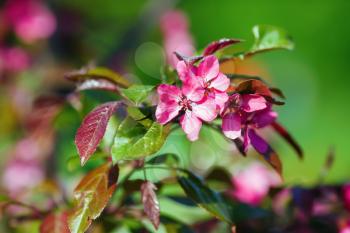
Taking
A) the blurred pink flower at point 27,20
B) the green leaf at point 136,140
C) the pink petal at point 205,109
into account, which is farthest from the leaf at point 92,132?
the blurred pink flower at point 27,20

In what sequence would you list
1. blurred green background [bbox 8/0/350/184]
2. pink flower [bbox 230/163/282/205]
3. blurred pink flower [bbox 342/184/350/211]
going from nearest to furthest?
1. blurred pink flower [bbox 342/184/350/211]
2. pink flower [bbox 230/163/282/205]
3. blurred green background [bbox 8/0/350/184]

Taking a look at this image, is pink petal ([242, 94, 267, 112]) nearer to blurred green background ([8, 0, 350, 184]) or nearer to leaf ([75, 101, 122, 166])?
leaf ([75, 101, 122, 166])

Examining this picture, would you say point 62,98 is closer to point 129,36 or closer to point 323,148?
point 129,36

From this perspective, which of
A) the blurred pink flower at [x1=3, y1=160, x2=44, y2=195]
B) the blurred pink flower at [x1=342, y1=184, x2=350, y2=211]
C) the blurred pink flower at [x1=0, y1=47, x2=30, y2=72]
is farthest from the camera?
the blurred pink flower at [x1=0, y1=47, x2=30, y2=72]

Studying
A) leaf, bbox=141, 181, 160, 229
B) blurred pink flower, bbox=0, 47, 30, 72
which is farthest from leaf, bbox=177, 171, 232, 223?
blurred pink flower, bbox=0, 47, 30, 72

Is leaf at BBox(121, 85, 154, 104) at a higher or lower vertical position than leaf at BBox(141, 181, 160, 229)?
higher

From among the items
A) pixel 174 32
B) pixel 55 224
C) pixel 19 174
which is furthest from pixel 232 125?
pixel 174 32

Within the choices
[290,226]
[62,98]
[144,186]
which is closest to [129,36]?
[62,98]

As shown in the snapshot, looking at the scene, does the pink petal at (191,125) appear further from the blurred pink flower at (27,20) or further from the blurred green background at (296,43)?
the blurred pink flower at (27,20)
